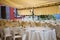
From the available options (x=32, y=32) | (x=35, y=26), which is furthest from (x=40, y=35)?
(x=35, y=26)

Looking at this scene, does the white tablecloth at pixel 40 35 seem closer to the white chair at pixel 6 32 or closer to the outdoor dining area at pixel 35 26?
the outdoor dining area at pixel 35 26

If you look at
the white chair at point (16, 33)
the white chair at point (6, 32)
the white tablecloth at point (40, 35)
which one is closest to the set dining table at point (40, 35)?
the white tablecloth at point (40, 35)

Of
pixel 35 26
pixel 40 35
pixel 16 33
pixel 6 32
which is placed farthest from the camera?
pixel 16 33

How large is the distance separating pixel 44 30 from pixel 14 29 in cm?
188

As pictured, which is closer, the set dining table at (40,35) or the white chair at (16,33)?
the set dining table at (40,35)

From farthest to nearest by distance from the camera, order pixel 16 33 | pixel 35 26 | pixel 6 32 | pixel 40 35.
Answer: pixel 16 33, pixel 35 26, pixel 6 32, pixel 40 35

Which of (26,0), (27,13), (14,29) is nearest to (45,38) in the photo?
(14,29)

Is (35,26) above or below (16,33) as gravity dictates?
above

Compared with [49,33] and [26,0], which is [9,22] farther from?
[49,33]

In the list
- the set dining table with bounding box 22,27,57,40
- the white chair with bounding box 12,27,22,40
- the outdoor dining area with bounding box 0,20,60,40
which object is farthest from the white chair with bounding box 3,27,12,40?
the set dining table with bounding box 22,27,57,40

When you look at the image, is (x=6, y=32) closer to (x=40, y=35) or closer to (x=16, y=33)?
(x=16, y=33)

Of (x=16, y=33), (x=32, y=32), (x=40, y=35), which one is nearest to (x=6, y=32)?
(x=16, y=33)

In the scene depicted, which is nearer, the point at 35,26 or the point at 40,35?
the point at 40,35

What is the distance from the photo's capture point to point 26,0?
6406 mm
